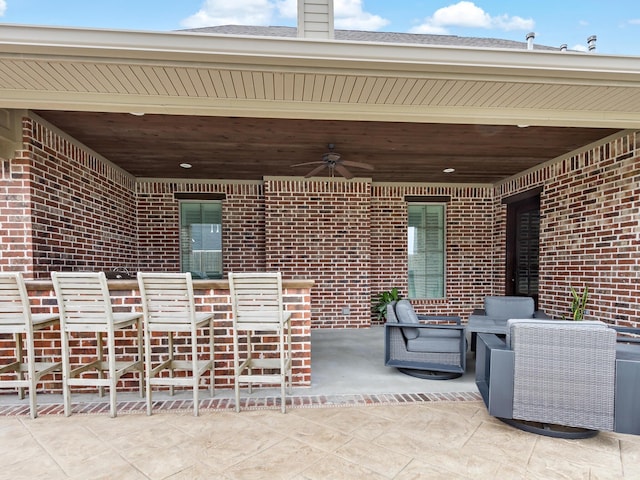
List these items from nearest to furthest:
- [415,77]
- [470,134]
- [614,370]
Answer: [614,370]
[415,77]
[470,134]

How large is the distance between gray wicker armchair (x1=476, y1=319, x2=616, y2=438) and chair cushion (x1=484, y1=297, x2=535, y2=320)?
203 cm

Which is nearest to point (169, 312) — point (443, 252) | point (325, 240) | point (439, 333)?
point (439, 333)

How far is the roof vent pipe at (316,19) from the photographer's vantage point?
227cm

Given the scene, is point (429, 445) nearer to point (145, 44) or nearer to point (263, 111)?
point (263, 111)

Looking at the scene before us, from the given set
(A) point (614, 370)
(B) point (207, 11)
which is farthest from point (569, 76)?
(B) point (207, 11)

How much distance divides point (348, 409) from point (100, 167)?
427 cm

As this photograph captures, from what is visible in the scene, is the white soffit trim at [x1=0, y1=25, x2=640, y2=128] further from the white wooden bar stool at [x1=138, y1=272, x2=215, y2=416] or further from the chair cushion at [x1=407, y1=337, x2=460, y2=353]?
the chair cushion at [x1=407, y1=337, x2=460, y2=353]

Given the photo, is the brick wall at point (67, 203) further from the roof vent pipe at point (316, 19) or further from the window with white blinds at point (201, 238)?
the roof vent pipe at point (316, 19)

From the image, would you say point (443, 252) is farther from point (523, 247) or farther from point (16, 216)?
point (16, 216)

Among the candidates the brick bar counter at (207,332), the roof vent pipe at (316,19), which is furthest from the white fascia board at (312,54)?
the brick bar counter at (207,332)

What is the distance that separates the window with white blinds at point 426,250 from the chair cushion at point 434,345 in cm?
309

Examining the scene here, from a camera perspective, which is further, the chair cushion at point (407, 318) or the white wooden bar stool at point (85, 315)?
the chair cushion at point (407, 318)

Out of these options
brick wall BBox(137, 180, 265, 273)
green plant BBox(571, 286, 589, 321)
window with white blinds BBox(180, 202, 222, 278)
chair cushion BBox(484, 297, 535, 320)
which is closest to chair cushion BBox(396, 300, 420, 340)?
chair cushion BBox(484, 297, 535, 320)

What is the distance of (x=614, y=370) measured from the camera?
6.38 ft
